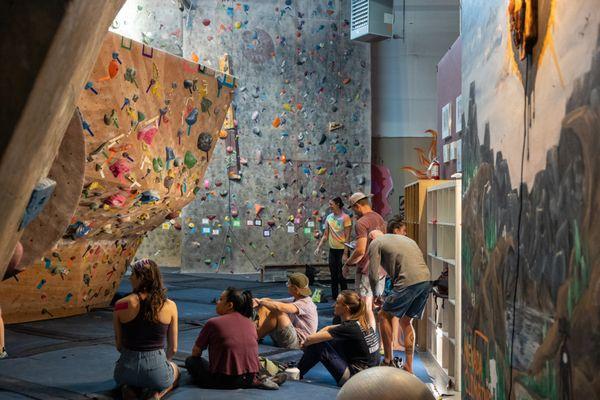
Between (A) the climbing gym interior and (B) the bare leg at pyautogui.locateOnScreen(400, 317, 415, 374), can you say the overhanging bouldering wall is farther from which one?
(B) the bare leg at pyautogui.locateOnScreen(400, 317, 415, 374)

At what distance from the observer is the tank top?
527 cm

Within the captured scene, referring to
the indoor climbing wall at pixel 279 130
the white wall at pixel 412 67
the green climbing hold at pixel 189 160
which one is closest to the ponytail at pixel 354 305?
the green climbing hold at pixel 189 160

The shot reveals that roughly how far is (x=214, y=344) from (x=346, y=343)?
3.58ft

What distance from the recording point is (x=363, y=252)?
7398 mm

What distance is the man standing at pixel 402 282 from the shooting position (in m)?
6.41

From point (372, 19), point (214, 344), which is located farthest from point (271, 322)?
point (372, 19)

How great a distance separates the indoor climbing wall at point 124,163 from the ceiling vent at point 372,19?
6736mm

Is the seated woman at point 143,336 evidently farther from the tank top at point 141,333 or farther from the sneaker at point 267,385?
the sneaker at point 267,385

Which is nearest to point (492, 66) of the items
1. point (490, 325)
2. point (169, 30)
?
point (490, 325)

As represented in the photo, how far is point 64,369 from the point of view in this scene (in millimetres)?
6250

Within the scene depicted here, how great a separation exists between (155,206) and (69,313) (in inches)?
72.4

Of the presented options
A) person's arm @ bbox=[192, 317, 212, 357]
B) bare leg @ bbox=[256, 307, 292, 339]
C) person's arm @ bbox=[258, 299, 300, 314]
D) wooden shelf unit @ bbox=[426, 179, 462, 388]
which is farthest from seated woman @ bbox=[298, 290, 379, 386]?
bare leg @ bbox=[256, 307, 292, 339]

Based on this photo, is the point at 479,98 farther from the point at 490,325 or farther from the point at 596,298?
the point at 596,298

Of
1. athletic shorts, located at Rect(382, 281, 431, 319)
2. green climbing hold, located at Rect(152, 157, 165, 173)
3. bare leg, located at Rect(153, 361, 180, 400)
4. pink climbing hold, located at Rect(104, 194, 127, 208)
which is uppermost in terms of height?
green climbing hold, located at Rect(152, 157, 165, 173)
